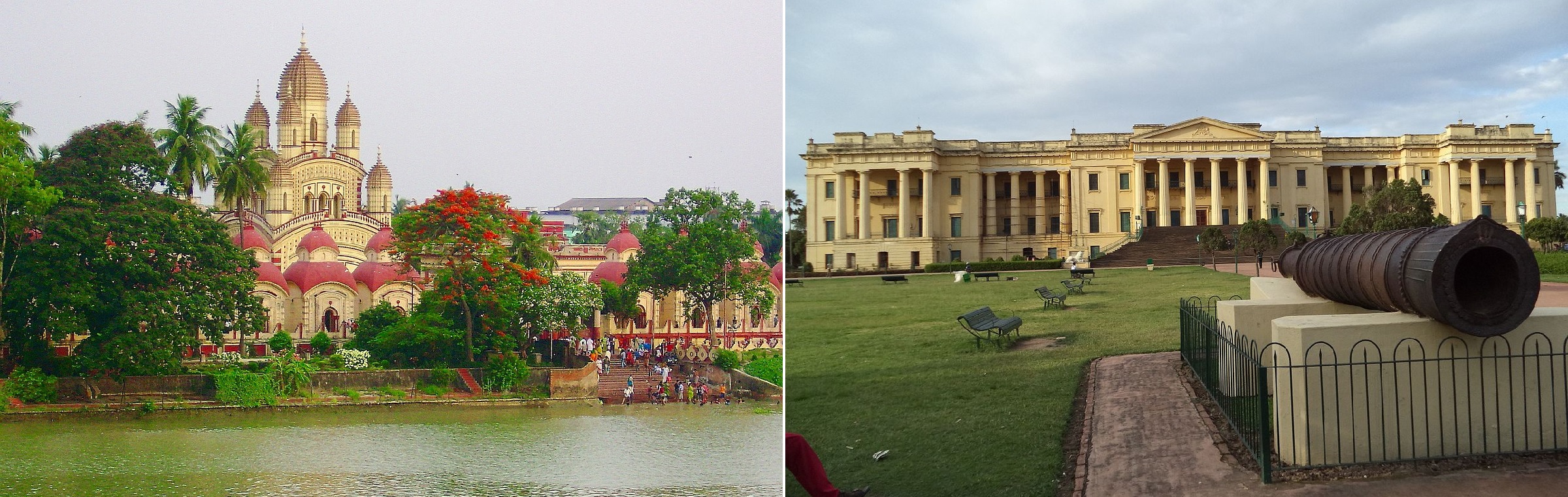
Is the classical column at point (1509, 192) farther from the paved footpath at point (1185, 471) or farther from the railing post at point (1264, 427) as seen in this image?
the railing post at point (1264, 427)

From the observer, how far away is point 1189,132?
38.2 m

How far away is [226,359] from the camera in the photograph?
8.42 metres

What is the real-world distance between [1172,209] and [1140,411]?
3693 centimetres

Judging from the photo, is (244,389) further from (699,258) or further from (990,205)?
(990,205)

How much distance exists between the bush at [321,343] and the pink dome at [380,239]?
92 cm

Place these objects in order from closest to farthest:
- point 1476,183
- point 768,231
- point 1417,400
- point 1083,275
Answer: point 1417,400 → point 768,231 → point 1083,275 → point 1476,183

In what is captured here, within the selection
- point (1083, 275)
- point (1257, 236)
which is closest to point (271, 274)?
point (1083, 275)

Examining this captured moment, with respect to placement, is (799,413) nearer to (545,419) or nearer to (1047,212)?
(545,419)

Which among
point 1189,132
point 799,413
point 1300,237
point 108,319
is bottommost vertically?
point 799,413

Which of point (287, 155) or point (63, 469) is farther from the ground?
point (287, 155)

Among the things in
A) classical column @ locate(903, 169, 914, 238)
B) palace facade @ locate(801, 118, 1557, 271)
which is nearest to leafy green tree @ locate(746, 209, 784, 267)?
palace facade @ locate(801, 118, 1557, 271)

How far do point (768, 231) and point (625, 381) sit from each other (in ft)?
6.88

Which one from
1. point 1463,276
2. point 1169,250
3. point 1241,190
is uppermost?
point 1241,190

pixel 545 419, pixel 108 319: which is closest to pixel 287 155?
pixel 108 319
